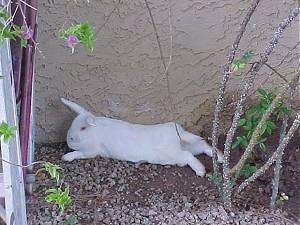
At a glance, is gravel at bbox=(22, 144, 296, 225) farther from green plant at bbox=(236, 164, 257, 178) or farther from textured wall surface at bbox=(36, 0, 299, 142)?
textured wall surface at bbox=(36, 0, 299, 142)

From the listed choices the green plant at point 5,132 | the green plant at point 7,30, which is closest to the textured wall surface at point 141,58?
the green plant at point 7,30

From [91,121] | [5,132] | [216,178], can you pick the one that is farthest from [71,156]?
[5,132]

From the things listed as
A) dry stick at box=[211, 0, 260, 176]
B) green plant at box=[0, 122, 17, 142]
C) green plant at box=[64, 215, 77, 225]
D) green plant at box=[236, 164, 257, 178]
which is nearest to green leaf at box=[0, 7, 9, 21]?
green plant at box=[0, 122, 17, 142]

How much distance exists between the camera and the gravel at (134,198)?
2.48 m

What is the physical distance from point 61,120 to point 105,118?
208mm

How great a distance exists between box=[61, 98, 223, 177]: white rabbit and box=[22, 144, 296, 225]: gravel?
0.11ft

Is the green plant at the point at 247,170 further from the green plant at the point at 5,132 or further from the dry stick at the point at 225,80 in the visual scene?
the green plant at the point at 5,132

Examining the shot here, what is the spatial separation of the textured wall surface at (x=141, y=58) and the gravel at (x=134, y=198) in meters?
0.25

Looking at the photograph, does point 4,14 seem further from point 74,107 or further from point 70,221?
point 74,107

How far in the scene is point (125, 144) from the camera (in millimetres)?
2791

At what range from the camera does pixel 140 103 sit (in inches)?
115

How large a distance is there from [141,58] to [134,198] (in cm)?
58

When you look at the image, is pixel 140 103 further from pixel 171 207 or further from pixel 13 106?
pixel 13 106

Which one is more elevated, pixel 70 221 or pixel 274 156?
pixel 274 156
